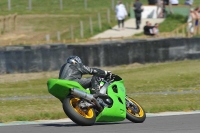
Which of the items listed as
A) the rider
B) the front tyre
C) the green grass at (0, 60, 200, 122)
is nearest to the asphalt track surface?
the front tyre

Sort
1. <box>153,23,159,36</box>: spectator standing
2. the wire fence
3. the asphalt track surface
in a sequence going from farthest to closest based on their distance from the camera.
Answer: the wire fence, <box>153,23,159,36</box>: spectator standing, the asphalt track surface

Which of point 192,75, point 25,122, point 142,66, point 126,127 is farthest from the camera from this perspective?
point 142,66

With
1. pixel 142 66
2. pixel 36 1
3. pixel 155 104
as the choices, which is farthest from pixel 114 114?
pixel 36 1

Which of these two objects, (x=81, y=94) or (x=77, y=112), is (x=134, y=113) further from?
(x=77, y=112)

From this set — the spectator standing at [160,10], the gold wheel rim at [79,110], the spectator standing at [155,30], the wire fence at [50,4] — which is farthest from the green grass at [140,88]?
the wire fence at [50,4]

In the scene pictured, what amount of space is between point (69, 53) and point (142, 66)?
10.3 feet

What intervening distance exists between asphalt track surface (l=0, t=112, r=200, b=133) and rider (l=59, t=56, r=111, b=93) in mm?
648

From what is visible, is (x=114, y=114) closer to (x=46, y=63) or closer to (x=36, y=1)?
(x=46, y=63)

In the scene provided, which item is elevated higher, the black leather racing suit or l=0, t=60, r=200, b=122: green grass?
the black leather racing suit

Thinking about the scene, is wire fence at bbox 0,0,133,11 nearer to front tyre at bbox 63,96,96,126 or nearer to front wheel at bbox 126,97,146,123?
front wheel at bbox 126,97,146,123

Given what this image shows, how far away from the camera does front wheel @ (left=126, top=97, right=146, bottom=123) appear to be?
35.6 ft

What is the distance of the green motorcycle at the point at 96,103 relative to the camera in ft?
33.1

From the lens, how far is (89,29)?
34031 millimetres

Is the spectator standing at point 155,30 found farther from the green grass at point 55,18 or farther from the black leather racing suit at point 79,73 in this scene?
the black leather racing suit at point 79,73
